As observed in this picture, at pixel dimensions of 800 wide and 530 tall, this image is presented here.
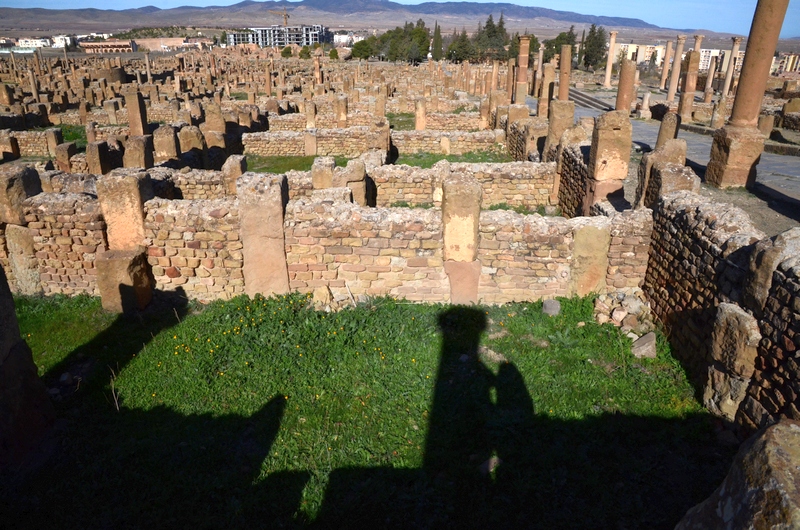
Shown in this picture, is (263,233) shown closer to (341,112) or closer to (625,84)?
(625,84)

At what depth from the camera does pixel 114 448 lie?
4441 mm

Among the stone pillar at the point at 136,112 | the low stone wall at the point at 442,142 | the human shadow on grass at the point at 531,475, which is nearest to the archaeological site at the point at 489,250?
the human shadow on grass at the point at 531,475

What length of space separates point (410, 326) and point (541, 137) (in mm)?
10188

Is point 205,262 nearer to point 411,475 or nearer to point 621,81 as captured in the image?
point 411,475

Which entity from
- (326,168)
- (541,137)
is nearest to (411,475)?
(326,168)

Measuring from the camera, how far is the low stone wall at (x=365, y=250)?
6.61m

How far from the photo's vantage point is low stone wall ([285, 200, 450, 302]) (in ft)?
21.7

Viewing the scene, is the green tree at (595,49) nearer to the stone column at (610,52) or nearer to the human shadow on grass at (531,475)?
the stone column at (610,52)

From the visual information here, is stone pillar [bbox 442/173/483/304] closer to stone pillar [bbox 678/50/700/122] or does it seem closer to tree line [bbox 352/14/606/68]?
stone pillar [bbox 678/50/700/122]

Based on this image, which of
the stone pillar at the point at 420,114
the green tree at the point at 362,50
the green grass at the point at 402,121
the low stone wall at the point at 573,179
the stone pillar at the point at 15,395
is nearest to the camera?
the stone pillar at the point at 15,395

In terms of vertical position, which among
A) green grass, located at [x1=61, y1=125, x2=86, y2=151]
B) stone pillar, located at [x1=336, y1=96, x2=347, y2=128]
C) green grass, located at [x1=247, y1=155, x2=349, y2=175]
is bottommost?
green grass, located at [x1=61, y1=125, x2=86, y2=151]

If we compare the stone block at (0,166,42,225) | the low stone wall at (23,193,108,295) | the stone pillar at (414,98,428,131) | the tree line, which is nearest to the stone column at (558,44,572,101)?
the stone pillar at (414,98,428,131)

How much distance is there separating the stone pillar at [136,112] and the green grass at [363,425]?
37.4ft

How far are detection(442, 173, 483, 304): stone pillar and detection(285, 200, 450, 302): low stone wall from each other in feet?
0.38
